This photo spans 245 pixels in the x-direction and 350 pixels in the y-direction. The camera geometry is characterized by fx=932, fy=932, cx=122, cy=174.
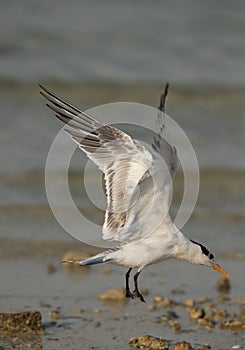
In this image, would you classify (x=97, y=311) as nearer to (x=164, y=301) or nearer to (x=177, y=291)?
(x=164, y=301)

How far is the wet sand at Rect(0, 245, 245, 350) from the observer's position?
18.9 feet

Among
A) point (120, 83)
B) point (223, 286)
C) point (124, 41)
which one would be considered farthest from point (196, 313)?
point (124, 41)

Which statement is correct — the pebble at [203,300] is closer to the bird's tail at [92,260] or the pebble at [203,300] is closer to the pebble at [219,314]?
the pebble at [219,314]

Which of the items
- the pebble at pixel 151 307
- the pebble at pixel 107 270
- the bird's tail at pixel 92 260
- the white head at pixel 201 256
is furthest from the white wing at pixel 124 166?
the pebble at pixel 107 270

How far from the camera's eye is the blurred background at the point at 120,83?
27.3ft

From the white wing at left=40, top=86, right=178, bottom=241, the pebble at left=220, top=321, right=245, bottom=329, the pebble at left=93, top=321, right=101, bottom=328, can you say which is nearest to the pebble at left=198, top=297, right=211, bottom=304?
the pebble at left=220, top=321, right=245, bottom=329

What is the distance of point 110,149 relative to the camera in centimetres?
544

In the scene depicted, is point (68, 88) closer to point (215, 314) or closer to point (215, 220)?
point (215, 220)

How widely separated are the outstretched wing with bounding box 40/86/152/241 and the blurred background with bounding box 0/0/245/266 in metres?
2.03

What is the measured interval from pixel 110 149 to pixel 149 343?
3.85 feet

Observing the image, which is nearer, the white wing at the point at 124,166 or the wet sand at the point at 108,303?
the white wing at the point at 124,166

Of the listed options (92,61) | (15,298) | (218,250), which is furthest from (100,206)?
(92,61)

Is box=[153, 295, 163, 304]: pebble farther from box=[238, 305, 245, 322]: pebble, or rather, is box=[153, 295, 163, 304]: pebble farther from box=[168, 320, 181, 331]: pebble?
box=[238, 305, 245, 322]: pebble

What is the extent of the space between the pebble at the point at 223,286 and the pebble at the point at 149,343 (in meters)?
1.25
